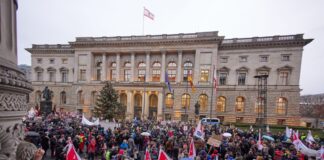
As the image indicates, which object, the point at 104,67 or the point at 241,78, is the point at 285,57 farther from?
the point at 104,67

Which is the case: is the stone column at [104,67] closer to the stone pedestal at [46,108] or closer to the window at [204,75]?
the stone pedestal at [46,108]

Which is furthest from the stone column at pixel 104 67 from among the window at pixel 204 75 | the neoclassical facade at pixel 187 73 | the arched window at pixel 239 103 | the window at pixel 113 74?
the arched window at pixel 239 103

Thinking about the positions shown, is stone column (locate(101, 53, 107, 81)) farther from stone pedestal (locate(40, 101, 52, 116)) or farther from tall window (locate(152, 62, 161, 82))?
stone pedestal (locate(40, 101, 52, 116))

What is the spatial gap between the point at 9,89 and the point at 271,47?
41103 mm

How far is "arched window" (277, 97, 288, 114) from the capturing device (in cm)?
3625

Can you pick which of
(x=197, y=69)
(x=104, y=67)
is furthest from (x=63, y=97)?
(x=197, y=69)

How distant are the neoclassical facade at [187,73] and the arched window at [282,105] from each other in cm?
16

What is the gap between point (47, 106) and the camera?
1025 inches

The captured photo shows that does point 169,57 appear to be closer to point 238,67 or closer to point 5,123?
point 238,67

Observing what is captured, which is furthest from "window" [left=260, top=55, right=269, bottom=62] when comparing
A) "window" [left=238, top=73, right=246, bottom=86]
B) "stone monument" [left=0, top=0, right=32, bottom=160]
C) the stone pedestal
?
"stone monument" [left=0, top=0, right=32, bottom=160]

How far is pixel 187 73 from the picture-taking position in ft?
136

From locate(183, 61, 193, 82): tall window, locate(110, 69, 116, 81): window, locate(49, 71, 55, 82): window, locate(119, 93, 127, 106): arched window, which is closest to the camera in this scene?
locate(183, 61, 193, 82): tall window

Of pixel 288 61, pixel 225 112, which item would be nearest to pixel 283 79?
pixel 288 61

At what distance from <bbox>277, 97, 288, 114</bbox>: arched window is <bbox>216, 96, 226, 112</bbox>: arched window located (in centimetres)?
979
